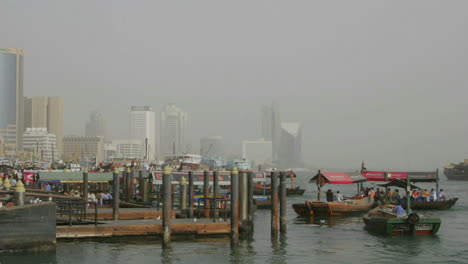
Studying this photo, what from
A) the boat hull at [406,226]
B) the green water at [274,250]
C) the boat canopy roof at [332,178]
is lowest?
the green water at [274,250]

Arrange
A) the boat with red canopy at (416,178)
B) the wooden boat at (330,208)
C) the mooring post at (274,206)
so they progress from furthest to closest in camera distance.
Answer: the boat with red canopy at (416,178) < the wooden boat at (330,208) < the mooring post at (274,206)

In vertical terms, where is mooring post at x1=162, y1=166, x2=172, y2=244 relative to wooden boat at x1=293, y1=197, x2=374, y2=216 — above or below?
above

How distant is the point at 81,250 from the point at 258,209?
30.4 meters

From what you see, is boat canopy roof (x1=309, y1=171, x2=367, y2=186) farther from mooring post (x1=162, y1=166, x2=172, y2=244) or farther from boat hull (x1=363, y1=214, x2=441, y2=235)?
mooring post (x1=162, y1=166, x2=172, y2=244)

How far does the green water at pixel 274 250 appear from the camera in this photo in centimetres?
2702

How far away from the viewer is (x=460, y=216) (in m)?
53.2

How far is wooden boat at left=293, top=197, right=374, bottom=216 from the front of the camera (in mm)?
46719

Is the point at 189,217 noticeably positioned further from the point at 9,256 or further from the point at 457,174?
the point at 457,174

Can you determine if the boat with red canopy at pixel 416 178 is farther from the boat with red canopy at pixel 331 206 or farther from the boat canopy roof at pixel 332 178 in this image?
the boat with red canopy at pixel 331 206

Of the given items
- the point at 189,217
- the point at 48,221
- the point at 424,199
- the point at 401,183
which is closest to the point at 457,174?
the point at 424,199

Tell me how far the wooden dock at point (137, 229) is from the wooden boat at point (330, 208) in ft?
55.5

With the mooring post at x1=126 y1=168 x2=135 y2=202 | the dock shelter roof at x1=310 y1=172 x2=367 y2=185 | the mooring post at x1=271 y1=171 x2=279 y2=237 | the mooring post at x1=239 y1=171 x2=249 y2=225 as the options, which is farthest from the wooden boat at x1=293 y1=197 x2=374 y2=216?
the mooring post at x1=239 y1=171 x2=249 y2=225

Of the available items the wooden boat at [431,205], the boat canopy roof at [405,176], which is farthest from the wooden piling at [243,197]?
the wooden boat at [431,205]

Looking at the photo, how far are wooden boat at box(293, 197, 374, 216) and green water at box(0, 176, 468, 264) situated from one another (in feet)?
29.5
